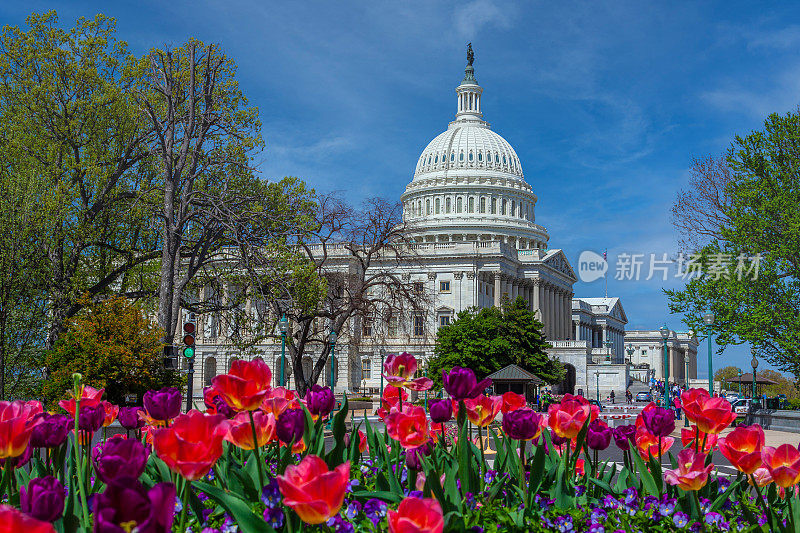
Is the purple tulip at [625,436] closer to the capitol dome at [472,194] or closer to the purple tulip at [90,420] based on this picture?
the purple tulip at [90,420]

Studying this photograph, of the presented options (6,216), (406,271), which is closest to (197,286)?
(6,216)

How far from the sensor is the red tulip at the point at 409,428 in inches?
224

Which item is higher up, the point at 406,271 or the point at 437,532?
the point at 406,271

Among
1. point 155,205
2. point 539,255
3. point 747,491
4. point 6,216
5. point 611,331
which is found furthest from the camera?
point 611,331

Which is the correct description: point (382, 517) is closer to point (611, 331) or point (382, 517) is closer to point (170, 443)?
point (170, 443)

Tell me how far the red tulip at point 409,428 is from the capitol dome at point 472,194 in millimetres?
116297

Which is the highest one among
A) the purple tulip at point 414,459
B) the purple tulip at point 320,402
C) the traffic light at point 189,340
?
the traffic light at point 189,340

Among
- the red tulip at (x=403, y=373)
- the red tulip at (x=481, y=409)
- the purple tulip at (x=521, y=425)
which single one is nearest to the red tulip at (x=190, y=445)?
the purple tulip at (x=521, y=425)

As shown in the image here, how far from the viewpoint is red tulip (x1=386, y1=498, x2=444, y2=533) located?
126 inches

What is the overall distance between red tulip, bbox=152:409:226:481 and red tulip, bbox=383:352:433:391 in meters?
2.80

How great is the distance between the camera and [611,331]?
166 metres

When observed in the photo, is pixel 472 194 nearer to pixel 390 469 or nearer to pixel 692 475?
pixel 390 469

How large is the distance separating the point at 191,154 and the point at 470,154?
106588 mm

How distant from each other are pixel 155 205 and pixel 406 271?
6436 cm
